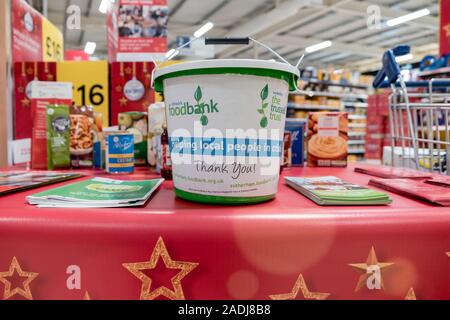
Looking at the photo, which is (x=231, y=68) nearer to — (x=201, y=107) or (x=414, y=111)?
(x=201, y=107)

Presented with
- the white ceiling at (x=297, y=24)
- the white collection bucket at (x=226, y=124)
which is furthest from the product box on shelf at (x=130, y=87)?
the white ceiling at (x=297, y=24)

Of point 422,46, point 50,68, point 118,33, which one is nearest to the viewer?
point 50,68

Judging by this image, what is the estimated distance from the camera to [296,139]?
1.53 metres

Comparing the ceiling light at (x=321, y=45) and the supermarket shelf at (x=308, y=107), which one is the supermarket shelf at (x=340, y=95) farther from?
the ceiling light at (x=321, y=45)

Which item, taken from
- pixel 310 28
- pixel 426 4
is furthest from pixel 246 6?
pixel 426 4

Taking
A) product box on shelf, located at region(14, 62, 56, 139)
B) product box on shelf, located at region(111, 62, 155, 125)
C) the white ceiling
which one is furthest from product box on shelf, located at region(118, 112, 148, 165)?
the white ceiling

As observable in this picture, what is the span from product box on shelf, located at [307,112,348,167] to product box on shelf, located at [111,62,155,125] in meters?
0.91

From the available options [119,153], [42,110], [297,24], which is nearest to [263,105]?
[119,153]

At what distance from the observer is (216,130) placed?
2.23ft

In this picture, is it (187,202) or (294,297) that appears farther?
(187,202)
